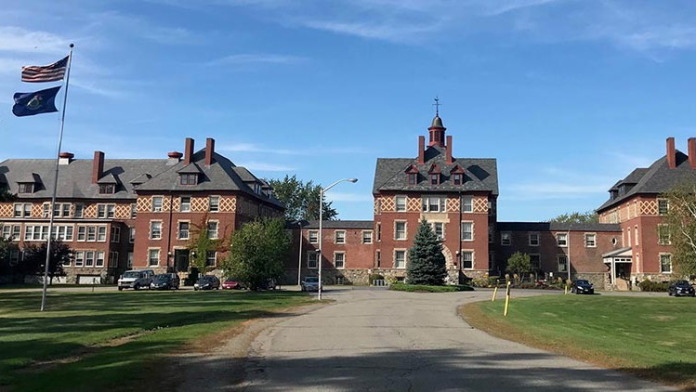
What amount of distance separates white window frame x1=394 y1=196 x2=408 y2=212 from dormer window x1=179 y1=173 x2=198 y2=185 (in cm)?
2286

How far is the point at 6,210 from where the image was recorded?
7719 cm

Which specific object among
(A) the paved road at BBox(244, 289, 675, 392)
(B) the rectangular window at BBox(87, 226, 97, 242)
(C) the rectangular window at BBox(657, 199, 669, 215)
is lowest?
(A) the paved road at BBox(244, 289, 675, 392)

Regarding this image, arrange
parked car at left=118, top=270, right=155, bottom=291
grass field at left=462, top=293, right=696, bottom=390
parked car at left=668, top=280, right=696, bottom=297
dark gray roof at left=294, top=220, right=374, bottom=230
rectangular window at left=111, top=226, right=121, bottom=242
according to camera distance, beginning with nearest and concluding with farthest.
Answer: grass field at left=462, top=293, right=696, bottom=390 → parked car at left=668, top=280, right=696, bottom=297 → parked car at left=118, top=270, right=155, bottom=291 → rectangular window at left=111, top=226, right=121, bottom=242 → dark gray roof at left=294, top=220, right=374, bottom=230

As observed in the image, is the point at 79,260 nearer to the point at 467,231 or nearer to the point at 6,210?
the point at 6,210

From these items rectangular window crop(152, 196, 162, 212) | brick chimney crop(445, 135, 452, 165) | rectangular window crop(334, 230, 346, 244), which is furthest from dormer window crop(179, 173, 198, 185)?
brick chimney crop(445, 135, 452, 165)

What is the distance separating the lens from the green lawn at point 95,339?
1112cm

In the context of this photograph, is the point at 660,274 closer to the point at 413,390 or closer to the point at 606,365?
the point at 606,365

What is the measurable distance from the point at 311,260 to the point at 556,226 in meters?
30.2

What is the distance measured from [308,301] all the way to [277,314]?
36.6 feet

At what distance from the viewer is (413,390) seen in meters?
9.94

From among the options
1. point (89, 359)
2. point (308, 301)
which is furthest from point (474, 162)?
point (89, 359)

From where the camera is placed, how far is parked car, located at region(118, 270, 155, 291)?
5225 cm

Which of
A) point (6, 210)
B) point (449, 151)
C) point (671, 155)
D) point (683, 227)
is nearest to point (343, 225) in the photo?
point (449, 151)

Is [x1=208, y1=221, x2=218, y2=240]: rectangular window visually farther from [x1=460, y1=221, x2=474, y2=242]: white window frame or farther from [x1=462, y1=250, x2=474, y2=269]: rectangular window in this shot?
[x1=462, y1=250, x2=474, y2=269]: rectangular window
